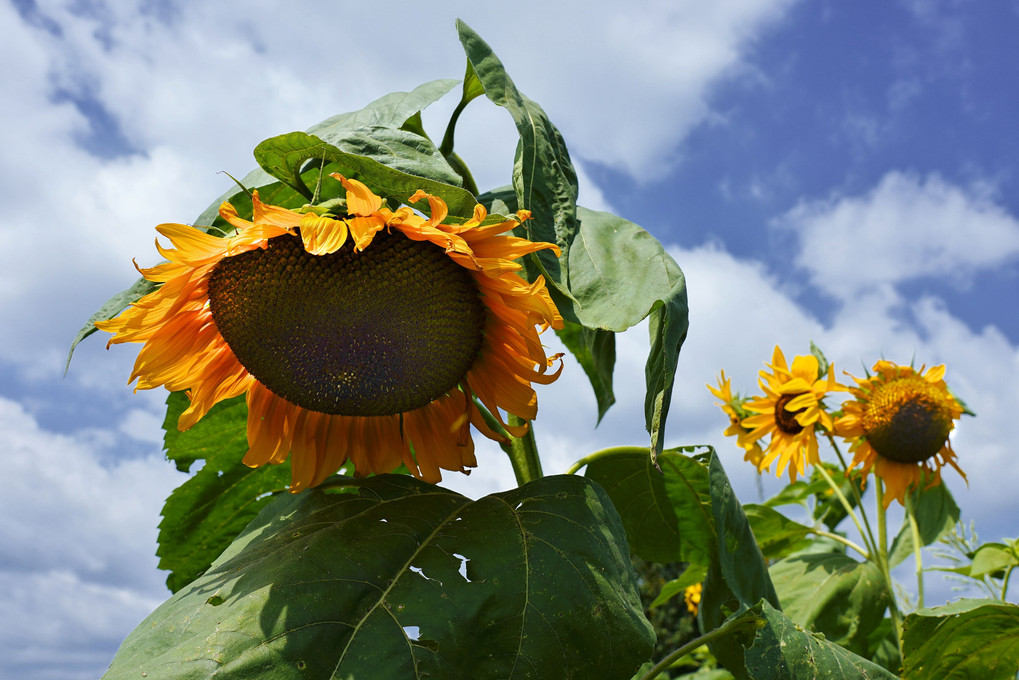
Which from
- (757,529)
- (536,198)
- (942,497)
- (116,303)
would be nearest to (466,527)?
(536,198)

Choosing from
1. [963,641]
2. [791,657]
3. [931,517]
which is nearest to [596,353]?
[791,657]

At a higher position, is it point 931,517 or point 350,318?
point 931,517

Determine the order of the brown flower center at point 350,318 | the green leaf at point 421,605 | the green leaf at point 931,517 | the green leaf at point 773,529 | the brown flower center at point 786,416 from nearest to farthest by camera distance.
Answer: the green leaf at point 421,605
the brown flower center at point 350,318
the green leaf at point 773,529
the brown flower center at point 786,416
the green leaf at point 931,517

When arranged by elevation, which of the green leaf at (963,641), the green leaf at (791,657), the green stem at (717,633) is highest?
the green leaf at (963,641)

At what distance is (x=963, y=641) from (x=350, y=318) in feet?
7.90

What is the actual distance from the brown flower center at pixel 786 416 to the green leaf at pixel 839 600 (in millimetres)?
617

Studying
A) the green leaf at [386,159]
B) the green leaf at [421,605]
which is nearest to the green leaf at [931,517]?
the green leaf at [421,605]

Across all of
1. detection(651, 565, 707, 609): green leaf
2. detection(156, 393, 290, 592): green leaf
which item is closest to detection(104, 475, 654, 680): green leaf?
detection(156, 393, 290, 592): green leaf

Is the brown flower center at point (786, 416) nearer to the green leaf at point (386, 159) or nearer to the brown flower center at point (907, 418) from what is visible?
the brown flower center at point (907, 418)

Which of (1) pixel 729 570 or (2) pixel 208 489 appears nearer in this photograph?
(1) pixel 729 570

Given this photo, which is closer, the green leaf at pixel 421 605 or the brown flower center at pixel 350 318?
the green leaf at pixel 421 605

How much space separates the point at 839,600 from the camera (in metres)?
3.31

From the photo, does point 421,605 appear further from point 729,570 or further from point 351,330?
point 729,570

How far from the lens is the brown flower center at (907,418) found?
3611 mm
